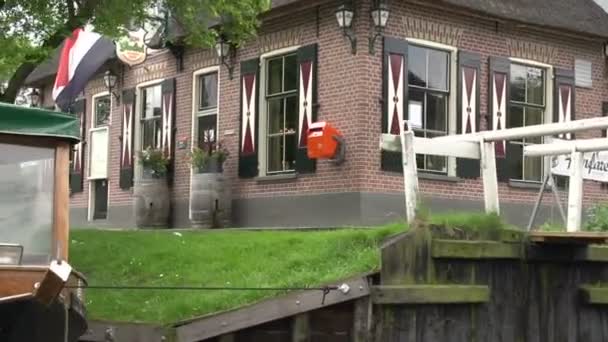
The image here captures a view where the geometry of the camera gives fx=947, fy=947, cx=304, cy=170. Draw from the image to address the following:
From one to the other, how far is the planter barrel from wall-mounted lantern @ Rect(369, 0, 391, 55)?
3.75 m

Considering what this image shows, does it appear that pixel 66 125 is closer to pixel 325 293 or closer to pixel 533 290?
pixel 325 293

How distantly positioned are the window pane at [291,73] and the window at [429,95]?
192cm

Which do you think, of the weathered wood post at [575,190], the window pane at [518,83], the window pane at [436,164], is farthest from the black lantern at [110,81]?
the weathered wood post at [575,190]

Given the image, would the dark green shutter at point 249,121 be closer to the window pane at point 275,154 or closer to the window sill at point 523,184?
the window pane at point 275,154

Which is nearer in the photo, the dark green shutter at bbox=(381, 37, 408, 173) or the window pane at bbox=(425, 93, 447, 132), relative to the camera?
the dark green shutter at bbox=(381, 37, 408, 173)

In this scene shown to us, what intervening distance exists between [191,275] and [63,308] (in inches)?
141

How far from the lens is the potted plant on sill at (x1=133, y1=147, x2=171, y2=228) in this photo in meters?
17.8

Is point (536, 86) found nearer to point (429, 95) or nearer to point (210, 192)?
point (429, 95)

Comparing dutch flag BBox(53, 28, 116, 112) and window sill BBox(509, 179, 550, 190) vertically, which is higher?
dutch flag BBox(53, 28, 116, 112)

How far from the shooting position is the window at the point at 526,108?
1664 cm

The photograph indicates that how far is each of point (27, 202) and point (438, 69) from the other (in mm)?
10591

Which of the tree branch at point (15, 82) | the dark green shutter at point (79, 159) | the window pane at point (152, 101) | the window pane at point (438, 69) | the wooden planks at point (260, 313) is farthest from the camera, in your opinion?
the dark green shutter at point (79, 159)

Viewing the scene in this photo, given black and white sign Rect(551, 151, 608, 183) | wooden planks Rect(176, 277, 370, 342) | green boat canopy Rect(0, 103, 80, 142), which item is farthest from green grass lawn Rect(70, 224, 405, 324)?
black and white sign Rect(551, 151, 608, 183)

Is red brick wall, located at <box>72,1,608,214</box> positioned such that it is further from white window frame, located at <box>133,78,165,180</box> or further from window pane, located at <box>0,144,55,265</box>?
window pane, located at <box>0,144,55,265</box>
